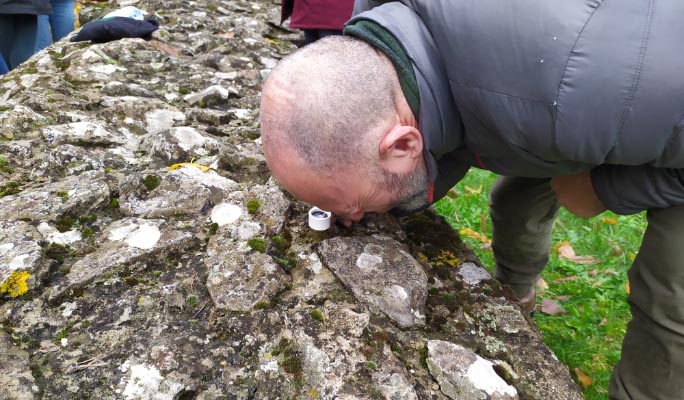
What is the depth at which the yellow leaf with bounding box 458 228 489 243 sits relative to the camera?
11.4 feet

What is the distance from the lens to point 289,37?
13.6 ft

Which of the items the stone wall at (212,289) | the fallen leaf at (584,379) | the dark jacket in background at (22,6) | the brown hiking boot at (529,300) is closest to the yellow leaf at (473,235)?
the brown hiking boot at (529,300)

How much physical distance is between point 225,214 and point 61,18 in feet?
13.4

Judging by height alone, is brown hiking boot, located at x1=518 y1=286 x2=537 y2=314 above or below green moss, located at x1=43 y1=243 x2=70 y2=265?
below

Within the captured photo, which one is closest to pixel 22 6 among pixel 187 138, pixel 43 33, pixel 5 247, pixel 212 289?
pixel 43 33

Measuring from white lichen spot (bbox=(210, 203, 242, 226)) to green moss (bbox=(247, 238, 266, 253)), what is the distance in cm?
14

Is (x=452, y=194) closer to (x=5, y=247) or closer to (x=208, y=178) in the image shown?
(x=208, y=178)

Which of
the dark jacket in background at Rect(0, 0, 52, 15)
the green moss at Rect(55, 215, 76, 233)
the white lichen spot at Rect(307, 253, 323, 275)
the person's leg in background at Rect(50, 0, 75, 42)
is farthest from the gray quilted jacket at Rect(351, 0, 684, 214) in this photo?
the person's leg in background at Rect(50, 0, 75, 42)

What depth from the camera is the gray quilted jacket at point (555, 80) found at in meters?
1.25

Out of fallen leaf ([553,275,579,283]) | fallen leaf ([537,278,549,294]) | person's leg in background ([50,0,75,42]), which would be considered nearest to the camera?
fallen leaf ([537,278,549,294])

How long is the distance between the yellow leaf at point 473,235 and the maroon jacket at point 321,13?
1562 mm

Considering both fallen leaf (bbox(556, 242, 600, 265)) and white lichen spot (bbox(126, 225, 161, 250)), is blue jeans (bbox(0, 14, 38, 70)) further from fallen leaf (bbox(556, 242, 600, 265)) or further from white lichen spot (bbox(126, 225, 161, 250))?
fallen leaf (bbox(556, 242, 600, 265))

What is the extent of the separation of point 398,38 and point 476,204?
2.57m

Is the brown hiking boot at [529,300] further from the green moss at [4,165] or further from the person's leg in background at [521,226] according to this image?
the green moss at [4,165]
